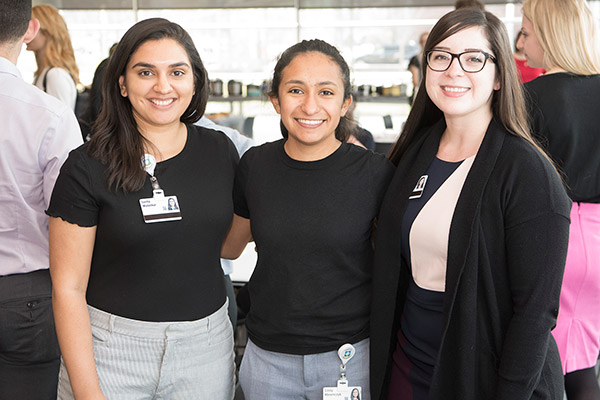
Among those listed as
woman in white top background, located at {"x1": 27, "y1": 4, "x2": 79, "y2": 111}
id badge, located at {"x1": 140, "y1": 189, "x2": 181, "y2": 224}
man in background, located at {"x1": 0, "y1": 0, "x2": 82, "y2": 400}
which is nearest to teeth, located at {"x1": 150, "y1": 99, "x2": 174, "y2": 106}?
id badge, located at {"x1": 140, "y1": 189, "x2": 181, "y2": 224}

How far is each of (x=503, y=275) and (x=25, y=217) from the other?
1.46 meters

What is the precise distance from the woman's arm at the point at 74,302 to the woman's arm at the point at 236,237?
0.45 metres

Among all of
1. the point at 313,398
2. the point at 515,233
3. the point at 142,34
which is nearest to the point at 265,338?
the point at 313,398

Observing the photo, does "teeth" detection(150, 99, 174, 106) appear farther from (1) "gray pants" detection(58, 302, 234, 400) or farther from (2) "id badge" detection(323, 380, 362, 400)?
(2) "id badge" detection(323, 380, 362, 400)

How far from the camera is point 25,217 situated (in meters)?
1.88

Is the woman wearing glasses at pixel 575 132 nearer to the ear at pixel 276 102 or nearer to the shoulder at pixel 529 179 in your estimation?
the shoulder at pixel 529 179

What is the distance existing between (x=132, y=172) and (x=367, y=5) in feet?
26.8

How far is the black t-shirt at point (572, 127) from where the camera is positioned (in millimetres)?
2293

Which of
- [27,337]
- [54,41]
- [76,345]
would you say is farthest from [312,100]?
[54,41]

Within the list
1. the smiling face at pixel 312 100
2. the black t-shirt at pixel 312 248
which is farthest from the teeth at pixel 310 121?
the black t-shirt at pixel 312 248

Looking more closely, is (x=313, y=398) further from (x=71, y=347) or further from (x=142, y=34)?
(x=142, y=34)

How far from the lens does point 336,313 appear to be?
162cm

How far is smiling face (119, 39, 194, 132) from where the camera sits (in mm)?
1550

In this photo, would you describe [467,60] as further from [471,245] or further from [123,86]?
[123,86]
